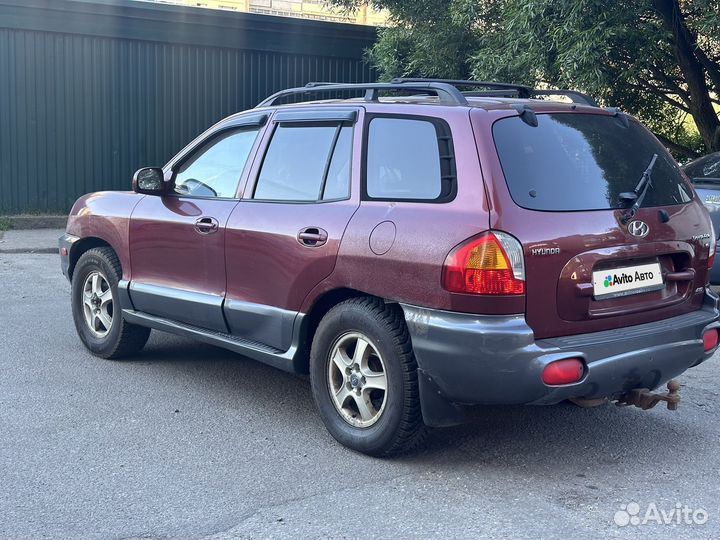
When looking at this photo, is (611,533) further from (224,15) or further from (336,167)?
(224,15)

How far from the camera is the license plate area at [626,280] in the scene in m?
4.20

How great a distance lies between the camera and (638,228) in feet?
14.3

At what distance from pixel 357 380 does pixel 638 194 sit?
165cm

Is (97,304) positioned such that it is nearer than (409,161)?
No

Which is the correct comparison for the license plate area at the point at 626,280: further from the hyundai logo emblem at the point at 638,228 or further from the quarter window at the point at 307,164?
the quarter window at the point at 307,164

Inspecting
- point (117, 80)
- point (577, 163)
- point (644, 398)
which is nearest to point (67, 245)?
point (577, 163)

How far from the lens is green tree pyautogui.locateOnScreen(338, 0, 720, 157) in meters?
10.8

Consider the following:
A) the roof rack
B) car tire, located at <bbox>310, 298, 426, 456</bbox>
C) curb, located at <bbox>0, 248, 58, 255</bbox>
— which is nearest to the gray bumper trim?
the roof rack

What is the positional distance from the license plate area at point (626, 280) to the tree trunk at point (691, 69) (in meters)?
8.12

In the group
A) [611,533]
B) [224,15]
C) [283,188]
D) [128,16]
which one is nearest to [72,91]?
[128,16]

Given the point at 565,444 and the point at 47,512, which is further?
the point at 565,444

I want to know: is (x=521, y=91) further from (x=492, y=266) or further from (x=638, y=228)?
(x=492, y=266)

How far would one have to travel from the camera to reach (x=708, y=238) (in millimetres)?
4758

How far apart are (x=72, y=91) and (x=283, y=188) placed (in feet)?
34.0
